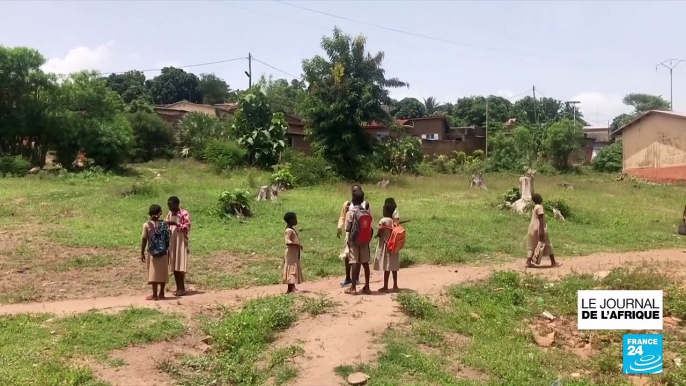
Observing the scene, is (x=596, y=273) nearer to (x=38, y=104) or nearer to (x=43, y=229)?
(x=43, y=229)

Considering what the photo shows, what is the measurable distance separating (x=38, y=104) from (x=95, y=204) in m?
15.0

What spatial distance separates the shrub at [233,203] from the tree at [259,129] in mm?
15762

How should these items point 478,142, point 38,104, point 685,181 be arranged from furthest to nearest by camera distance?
point 478,142 < point 685,181 < point 38,104

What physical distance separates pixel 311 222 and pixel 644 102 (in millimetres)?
66538

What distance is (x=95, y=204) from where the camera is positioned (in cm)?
1683

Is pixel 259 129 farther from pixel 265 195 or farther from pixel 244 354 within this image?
pixel 244 354

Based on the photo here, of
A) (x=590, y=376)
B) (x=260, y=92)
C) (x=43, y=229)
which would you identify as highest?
(x=260, y=92)

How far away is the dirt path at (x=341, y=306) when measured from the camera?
5.72m

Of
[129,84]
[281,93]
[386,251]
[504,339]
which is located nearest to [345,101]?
[386,251]

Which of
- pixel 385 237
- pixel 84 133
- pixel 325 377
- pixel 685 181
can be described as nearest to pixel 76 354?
pixel 325 377

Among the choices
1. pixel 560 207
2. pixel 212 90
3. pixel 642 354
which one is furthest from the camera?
pixel 212 90

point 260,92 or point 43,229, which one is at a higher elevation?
point 260,92

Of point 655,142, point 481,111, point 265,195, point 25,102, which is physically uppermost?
point 481,111

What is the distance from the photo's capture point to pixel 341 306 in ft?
23.8
